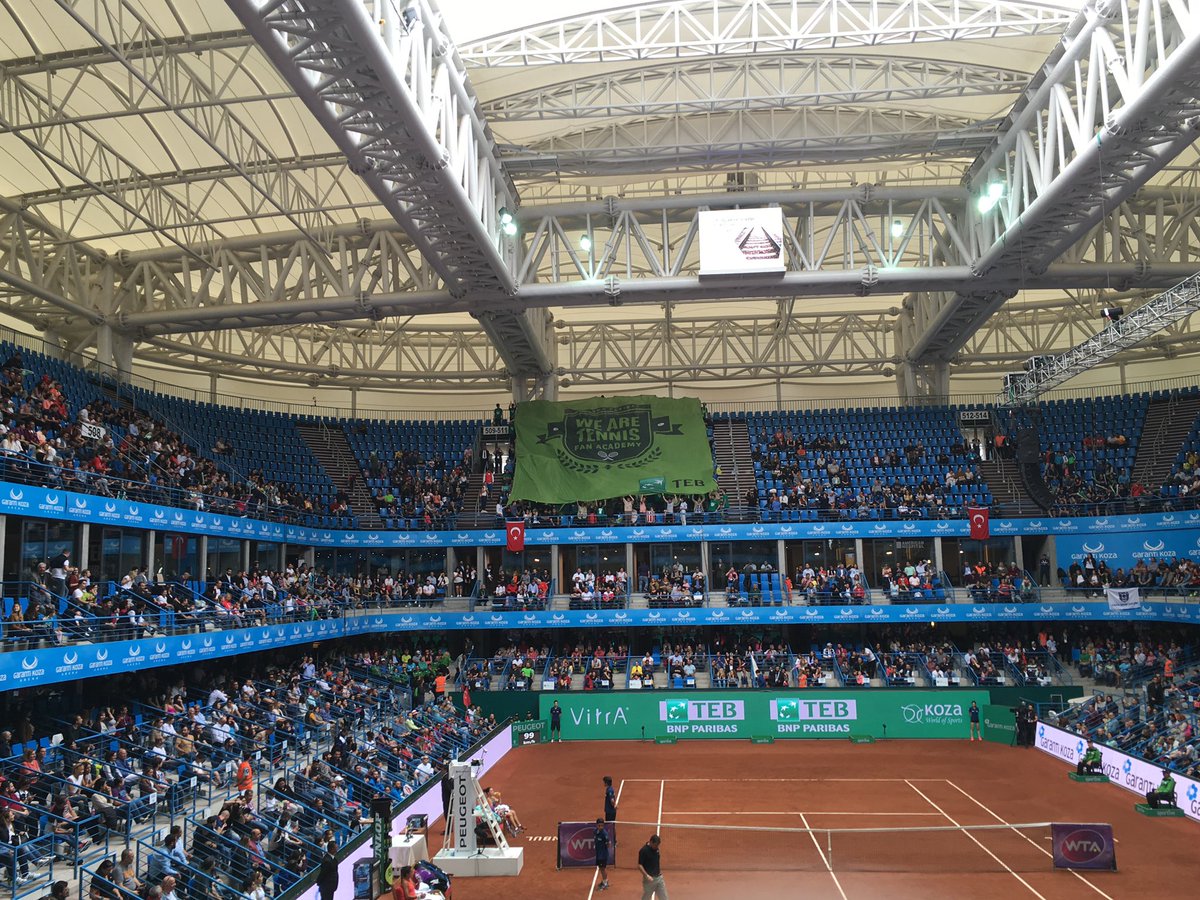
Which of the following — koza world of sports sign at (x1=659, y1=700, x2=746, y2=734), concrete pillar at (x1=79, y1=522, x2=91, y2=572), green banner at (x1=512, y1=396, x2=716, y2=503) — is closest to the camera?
concrete pillar at (x1=79, y1=522, x2=91, y2=572)

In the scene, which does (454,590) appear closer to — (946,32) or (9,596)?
(9,596)

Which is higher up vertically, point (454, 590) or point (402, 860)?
point (454, 590)

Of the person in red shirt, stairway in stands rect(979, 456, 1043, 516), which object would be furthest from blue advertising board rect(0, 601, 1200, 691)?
the person in red shirt

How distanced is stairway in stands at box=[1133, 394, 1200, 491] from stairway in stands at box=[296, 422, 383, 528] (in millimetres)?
35084

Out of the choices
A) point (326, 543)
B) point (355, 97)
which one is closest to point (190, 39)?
point (355, 97)

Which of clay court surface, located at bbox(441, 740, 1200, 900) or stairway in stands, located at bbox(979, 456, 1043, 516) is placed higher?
stairway in stands, located at bbox(979, 456, 1043, 516)

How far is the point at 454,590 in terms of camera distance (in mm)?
44281

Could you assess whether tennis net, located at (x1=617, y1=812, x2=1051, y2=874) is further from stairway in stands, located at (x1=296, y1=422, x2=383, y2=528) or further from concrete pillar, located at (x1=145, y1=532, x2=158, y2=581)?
stairway in stands, located at (x1=296, y1=422, x2=383, y2=528)

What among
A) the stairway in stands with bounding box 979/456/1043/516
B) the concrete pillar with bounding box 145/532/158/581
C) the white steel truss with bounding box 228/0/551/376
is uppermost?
the white steel truss with bounding box 228/0/551/376

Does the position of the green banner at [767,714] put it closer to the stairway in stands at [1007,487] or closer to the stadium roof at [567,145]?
the stairway in stands at [1007,487]

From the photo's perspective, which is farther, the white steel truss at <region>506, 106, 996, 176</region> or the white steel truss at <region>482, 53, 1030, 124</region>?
the white steel truss at <region>506, 106, 996, 176</region>

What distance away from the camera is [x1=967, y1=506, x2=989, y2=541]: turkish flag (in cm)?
4222

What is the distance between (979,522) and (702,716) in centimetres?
1498

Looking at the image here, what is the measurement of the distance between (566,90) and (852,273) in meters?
10.6
